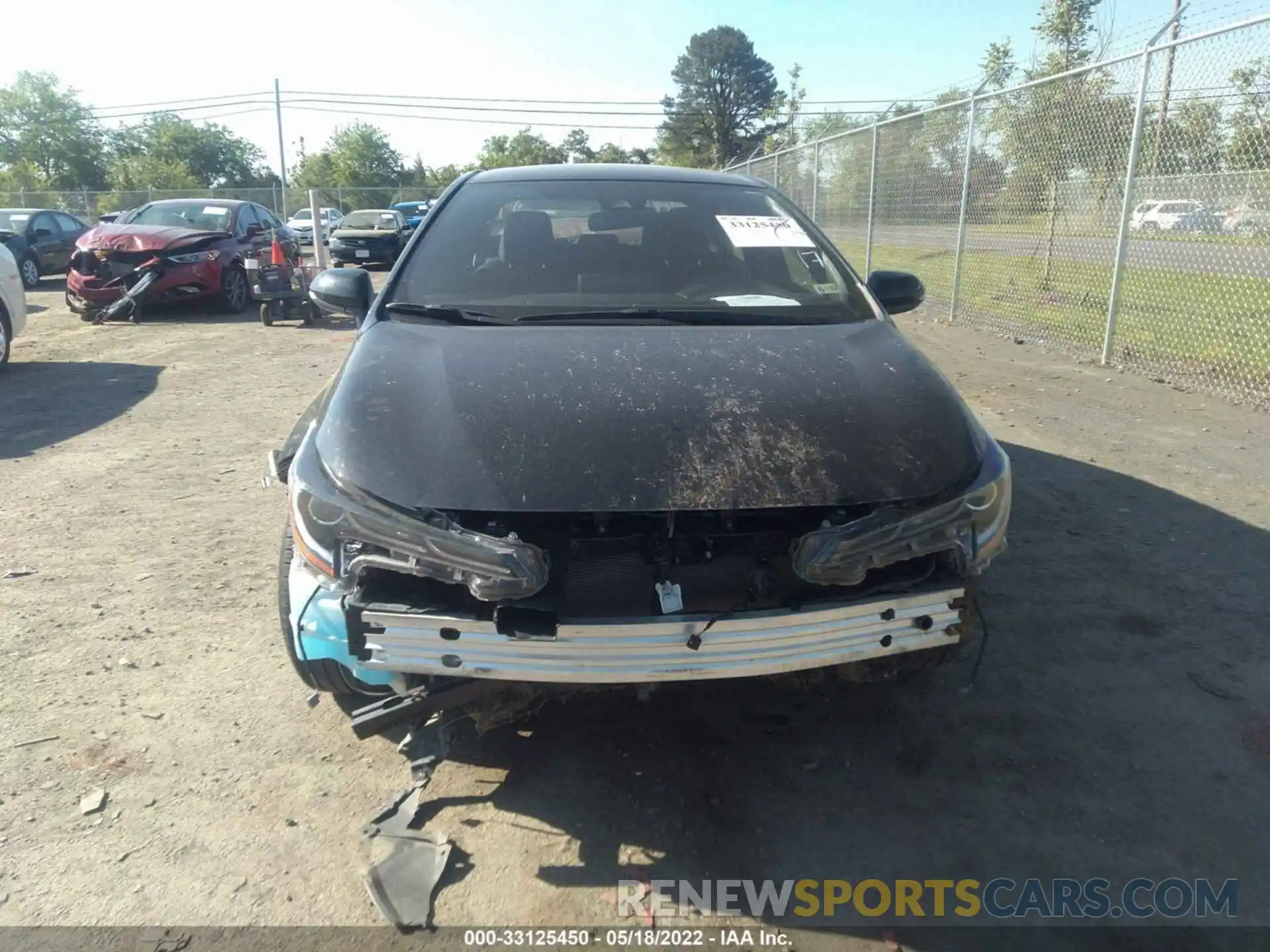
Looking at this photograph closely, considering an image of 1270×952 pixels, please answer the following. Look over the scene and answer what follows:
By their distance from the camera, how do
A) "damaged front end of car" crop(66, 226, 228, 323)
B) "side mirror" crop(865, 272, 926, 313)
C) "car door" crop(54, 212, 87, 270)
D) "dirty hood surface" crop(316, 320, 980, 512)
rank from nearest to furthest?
"dirty hood surface" crop(316, 320, 980, 512) < "side mirror" crop(865, 272, 926, 313) < "damaged front end of car" crop(66, 226, 228, 323) < "car door" crop(54, 212, 87, 270)

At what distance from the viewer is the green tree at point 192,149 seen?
189 feet

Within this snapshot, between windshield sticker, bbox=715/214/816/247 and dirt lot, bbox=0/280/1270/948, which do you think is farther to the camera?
windshield sticker, bbox=715/214/816/247

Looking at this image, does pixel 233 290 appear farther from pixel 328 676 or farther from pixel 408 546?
pixel 408 546

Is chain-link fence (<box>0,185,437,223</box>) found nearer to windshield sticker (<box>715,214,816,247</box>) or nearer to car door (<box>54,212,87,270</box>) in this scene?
car door (<box>54,212,87,270</box>)

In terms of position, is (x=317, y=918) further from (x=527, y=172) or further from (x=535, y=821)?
(x=527, y=172)

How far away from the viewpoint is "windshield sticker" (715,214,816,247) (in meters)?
3.43

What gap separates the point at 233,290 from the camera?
40.9 ft

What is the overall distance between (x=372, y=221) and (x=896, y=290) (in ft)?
62.7

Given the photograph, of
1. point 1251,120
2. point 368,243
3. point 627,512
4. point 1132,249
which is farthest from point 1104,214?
point 368,243

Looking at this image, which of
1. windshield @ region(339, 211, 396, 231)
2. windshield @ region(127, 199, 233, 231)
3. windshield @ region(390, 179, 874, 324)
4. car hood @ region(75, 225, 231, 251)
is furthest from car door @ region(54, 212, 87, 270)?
windshield @ region(390, 179, 874, 324)

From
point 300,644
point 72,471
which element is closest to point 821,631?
point 300,644

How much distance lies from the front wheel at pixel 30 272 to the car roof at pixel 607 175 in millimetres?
16305

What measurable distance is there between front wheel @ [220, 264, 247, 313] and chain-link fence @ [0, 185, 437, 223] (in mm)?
21589

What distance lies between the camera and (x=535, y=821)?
2.38 m
